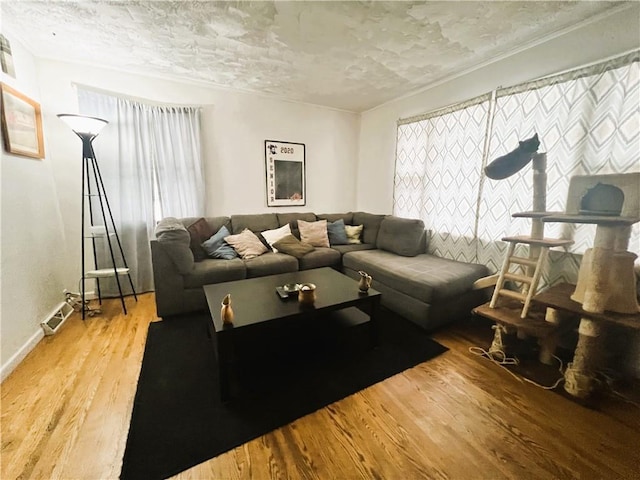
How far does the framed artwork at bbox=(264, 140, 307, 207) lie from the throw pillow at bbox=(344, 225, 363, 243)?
0.88 metres

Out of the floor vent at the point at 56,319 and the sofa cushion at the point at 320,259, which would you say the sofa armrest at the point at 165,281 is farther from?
the sofa cushion at the point at 320,259

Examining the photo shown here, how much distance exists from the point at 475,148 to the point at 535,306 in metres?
1.56

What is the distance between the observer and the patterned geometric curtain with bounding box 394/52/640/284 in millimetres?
1752

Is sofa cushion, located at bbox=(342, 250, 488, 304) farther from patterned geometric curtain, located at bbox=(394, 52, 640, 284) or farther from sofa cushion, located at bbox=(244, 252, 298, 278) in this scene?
sofa cushion, located at bbox=(244, 252, 298, 278)

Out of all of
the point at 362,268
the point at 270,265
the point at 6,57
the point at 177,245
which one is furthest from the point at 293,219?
the point at 6,57

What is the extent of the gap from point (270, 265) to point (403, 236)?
1606 mm

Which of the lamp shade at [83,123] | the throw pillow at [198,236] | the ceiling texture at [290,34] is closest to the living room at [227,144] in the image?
the ceiling texture at [290,34]

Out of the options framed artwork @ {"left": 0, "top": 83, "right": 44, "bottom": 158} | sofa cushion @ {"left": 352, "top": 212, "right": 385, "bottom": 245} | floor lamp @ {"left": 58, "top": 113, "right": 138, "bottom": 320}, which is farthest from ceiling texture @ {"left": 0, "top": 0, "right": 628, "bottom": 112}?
sofa cushion @ {"left": 352, "top": 212, "right": 385, "bottom": 245}

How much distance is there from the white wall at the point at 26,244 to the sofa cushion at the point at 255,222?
1.66 m

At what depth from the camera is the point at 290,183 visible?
3.84 m

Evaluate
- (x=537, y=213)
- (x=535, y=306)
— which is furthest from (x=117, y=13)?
(x=535, y=306)

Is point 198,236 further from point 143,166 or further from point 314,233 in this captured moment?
point 314,233

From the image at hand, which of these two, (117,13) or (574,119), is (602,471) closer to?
(574,119)

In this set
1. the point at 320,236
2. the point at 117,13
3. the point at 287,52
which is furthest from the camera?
the point at 320,236
